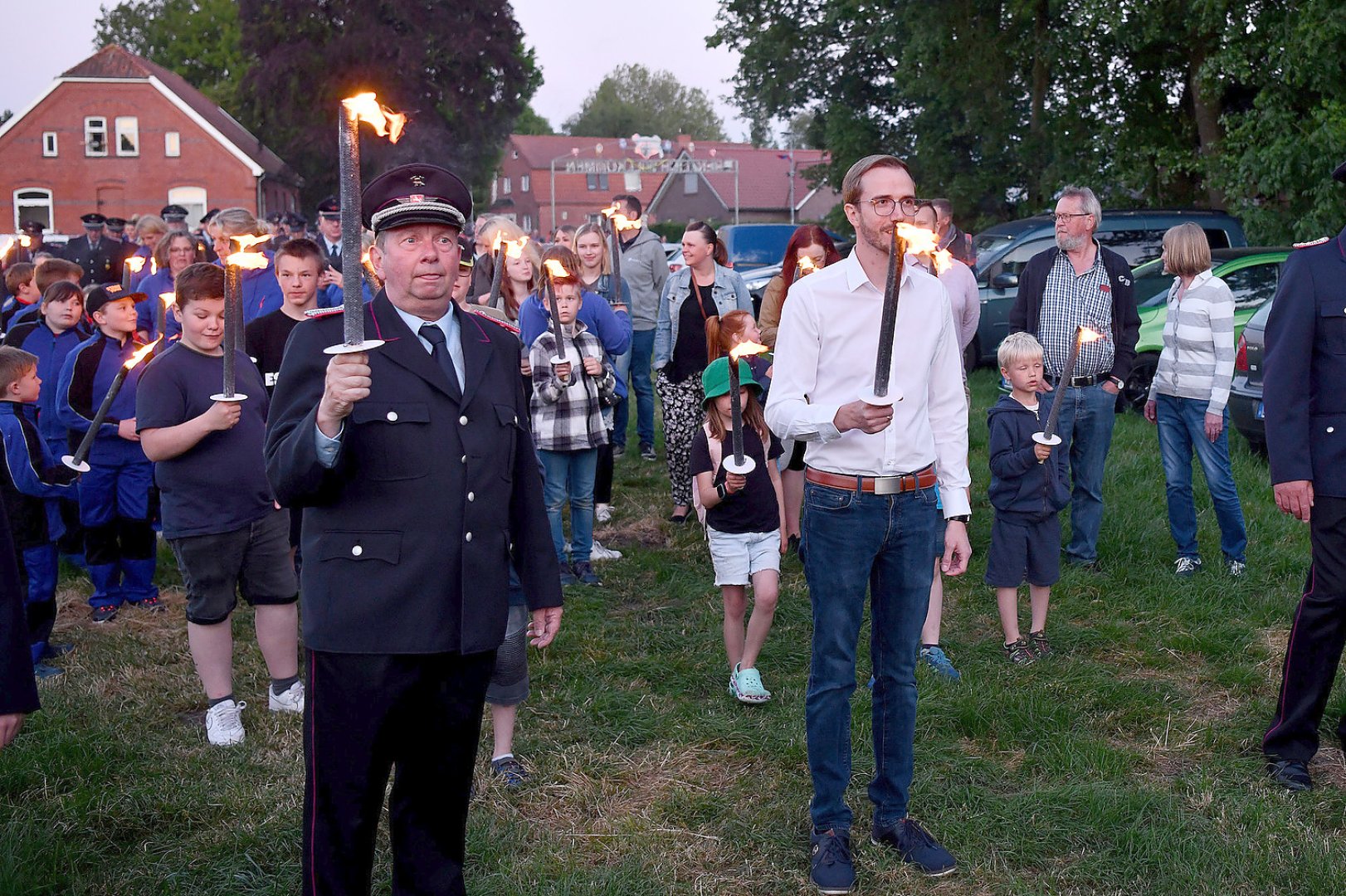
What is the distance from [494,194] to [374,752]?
3526 inches

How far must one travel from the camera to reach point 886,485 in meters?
3.92

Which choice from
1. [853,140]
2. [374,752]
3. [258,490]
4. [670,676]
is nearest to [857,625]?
[374,752]

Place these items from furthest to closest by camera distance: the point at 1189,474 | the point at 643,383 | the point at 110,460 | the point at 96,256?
the point at 96,256, the point at 643,383, the point at 1189,474, the point at 110,460

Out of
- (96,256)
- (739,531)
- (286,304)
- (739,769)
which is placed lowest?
(739,769)

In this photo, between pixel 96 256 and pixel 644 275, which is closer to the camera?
pixel 644 275

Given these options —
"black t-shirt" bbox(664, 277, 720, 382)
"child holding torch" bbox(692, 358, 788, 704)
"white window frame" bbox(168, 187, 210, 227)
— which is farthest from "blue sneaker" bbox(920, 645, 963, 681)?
"white window frame" bbox(168, 187, 210, 227)

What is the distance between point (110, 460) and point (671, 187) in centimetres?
7088

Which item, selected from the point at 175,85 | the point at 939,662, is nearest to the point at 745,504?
the point at 939,662

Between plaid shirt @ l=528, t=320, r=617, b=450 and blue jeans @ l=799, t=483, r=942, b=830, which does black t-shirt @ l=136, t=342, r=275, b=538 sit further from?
blue jeans @ l=799, t=483, r=942, b=830

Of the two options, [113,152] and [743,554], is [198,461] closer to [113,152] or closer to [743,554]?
[743,554]

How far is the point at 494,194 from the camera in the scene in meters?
89.9

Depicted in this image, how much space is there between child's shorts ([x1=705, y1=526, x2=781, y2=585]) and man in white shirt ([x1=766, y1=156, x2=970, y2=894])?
5.06ft

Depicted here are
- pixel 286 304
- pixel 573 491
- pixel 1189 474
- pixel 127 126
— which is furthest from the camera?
pixel 127 126

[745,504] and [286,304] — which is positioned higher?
[286,304]
